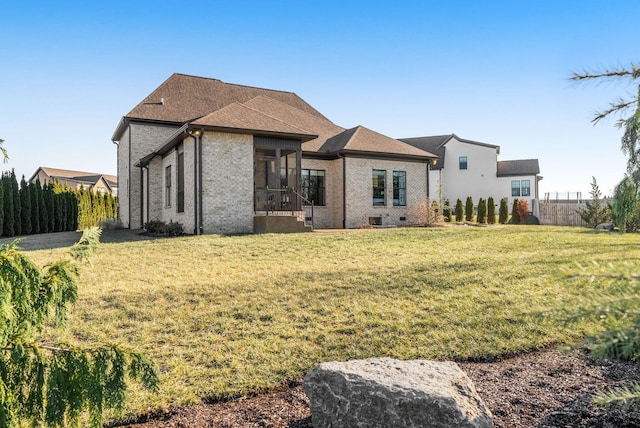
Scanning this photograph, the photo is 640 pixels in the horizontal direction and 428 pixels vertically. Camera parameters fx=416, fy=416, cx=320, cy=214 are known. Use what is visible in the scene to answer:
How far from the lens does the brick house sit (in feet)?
48.5

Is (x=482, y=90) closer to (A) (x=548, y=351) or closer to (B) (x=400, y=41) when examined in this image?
(B) (x=400, y=41)

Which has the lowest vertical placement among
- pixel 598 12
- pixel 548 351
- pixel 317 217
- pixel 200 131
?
pixel 548 351

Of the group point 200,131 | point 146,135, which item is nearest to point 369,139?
point 200,131

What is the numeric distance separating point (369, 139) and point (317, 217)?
463 centimetres

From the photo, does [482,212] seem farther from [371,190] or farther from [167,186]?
[167,186]

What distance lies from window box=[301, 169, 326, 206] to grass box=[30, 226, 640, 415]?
893cm

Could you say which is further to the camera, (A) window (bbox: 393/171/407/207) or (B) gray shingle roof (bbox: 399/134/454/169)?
(B) gray shingle roof (bbox: 399/134/454/169)

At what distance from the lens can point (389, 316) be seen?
5527mm

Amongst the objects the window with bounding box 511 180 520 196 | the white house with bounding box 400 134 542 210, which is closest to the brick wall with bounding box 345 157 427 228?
the white house with bounding box 400 134 542 210

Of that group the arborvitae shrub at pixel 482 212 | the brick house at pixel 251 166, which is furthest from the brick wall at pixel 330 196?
the arborvitae shrub at pixel 482 212

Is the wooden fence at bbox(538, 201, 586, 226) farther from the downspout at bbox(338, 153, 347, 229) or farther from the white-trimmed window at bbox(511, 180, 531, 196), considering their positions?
the downspout at bbox(338, 153, 347, 229)

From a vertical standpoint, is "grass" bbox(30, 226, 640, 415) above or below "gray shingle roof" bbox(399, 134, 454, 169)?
below

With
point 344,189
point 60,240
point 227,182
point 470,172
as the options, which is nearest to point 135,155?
point 60,240

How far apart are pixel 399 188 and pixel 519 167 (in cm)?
2311
